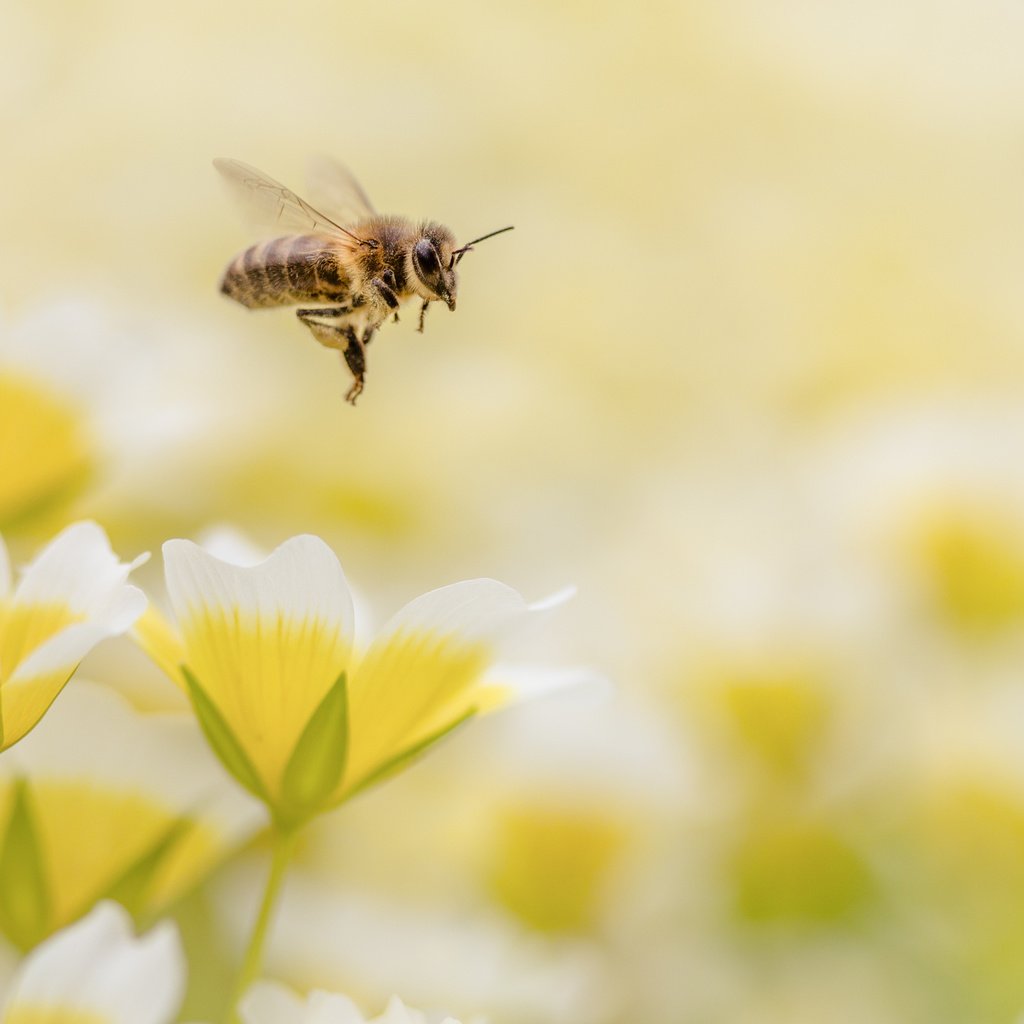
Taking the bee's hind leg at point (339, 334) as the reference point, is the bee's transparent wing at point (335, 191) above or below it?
above

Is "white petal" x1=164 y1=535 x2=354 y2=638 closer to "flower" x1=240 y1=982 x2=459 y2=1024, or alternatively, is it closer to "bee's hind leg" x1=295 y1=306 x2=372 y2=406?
"flower" x1=240 y1=982 x2=459 y2=1024

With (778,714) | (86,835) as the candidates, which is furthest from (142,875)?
(778,714)

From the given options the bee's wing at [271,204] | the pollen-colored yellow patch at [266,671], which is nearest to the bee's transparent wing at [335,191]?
the bee's wing at [271,204]

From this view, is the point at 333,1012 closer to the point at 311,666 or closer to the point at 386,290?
the point at 311,666

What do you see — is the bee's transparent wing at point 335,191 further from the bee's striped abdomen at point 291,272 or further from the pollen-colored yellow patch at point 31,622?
the pollen-colored yellow patch at point 31,622

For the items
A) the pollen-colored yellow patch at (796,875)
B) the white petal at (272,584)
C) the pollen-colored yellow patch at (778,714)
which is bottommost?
the white petal at (272,584)

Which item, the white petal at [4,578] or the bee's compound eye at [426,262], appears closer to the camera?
the white petal at [4,578]
